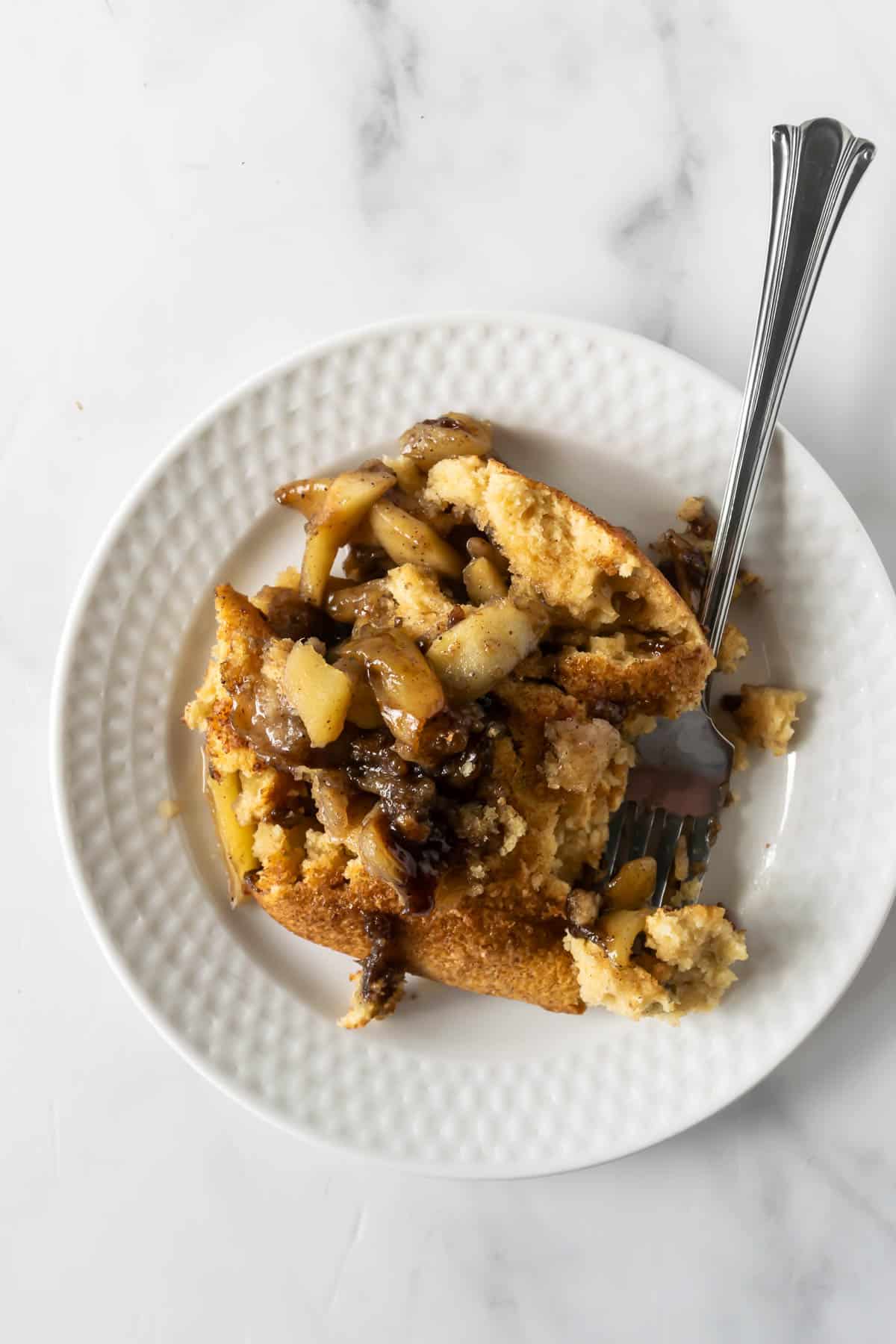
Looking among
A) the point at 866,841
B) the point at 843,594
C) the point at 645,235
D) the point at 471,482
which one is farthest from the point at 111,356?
the point at 866,841

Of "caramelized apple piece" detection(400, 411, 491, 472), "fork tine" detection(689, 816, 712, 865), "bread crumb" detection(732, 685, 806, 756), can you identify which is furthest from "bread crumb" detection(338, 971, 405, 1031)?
"caramelized apple piece" detection(400, 411, 491, 472)

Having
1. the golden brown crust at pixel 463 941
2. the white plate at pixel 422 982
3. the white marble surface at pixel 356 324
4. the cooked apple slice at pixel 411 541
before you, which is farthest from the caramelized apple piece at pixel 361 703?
the white marble surface at pixel 356 324

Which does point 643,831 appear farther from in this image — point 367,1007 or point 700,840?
point 367,1007

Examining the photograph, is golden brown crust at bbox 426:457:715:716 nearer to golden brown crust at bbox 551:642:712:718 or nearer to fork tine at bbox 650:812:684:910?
golden brown crust at bbox 551:642:712:718

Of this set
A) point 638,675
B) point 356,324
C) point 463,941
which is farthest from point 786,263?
point 463,941

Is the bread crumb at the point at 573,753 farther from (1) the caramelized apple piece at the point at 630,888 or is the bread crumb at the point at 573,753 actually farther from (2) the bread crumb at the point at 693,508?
(2) the bread crumb at the point at 693,508

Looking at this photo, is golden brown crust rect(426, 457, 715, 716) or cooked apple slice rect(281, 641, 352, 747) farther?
golden brown crust rect(426, 457, 715, 716)
